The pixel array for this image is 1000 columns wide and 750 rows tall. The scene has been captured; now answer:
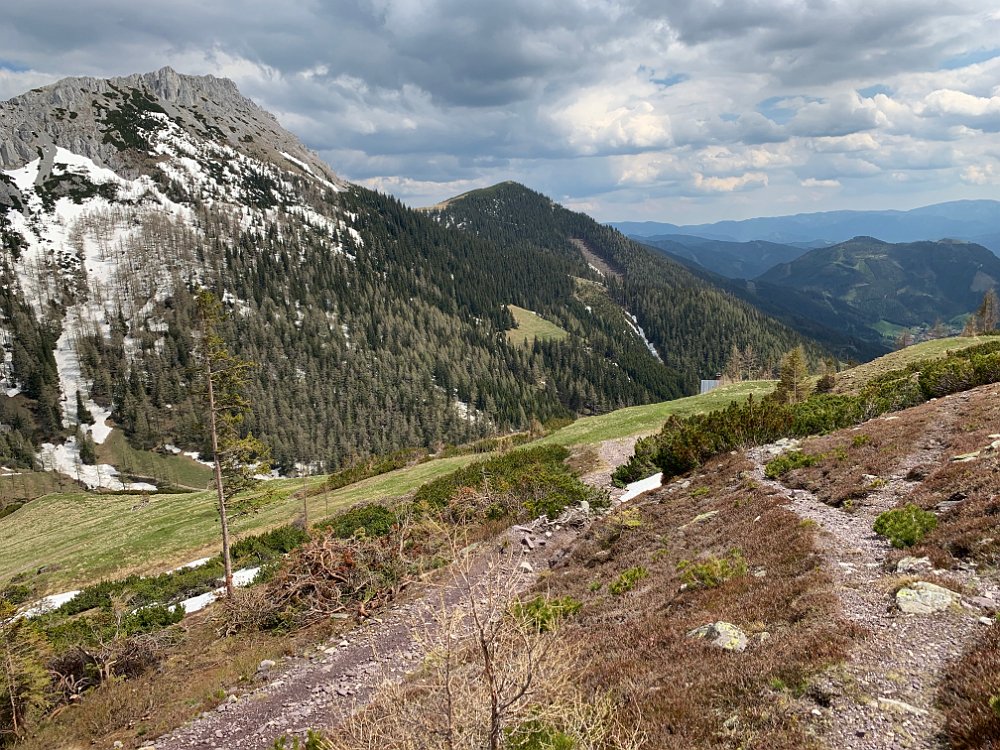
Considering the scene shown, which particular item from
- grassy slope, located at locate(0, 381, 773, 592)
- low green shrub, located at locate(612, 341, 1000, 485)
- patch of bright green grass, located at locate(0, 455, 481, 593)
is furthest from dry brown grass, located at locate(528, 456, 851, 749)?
patch of bright green grass, located at locate(0, 455, 481, 593)

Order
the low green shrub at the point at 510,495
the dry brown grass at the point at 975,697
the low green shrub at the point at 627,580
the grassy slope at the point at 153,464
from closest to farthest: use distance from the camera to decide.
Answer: the dry brown grass at the point at 975,697 < the low green shrub at the point at 627,580 < the low green shrub at the point at 510,495 < the grassy slope at the point at 153,464

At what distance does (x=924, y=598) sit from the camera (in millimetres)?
8289

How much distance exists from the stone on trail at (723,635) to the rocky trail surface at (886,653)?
5.71 ft

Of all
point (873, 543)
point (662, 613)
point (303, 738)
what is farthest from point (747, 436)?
point (303, 738)

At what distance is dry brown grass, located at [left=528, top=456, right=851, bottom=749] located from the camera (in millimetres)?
6910

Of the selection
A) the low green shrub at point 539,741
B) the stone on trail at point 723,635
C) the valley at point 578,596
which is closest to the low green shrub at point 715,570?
the valley at point 578,596

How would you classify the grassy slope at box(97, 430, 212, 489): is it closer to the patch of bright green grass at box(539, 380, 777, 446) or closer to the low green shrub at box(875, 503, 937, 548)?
the patch of bright green grass at box(539, 380, 777, 446)

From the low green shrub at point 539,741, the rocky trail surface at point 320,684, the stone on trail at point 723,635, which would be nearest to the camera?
the low green shrub at point 539,741

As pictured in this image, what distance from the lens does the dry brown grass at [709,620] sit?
6.91 metres

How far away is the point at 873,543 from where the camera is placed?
11.5 m

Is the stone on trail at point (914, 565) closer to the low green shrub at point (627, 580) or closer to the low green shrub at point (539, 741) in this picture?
the low green shrub at point (627, 580)

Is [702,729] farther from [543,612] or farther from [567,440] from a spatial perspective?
[567,440]

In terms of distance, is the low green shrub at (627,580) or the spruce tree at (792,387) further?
the spruce tree at (792,387)

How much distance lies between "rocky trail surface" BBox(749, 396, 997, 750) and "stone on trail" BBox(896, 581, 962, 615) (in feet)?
0.11
